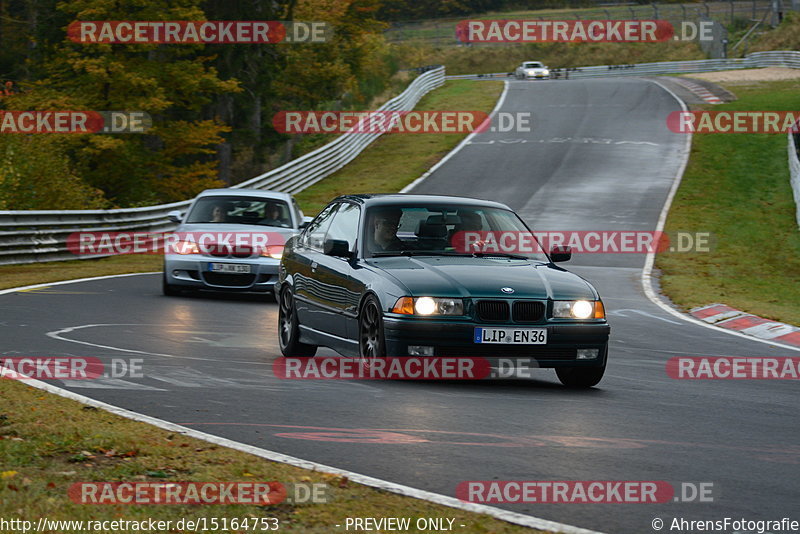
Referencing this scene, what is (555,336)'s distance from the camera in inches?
386

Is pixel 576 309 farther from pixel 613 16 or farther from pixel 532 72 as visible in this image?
pixel 613 16

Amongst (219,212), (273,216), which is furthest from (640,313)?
(219,212)

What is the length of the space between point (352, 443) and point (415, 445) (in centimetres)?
37

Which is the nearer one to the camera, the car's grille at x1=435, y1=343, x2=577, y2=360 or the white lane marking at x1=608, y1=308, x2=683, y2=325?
the car's grille at x1=435, y1=343, x2=577, y2=360

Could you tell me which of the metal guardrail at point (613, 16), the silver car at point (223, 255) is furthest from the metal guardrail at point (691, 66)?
the silver car at point (223, 255)

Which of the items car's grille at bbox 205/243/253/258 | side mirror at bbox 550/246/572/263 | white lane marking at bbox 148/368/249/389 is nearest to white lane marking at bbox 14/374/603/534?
white lane marking at bbox 148/368/249/389

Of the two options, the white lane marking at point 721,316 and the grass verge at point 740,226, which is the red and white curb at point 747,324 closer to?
the white lane marking at point 721,316

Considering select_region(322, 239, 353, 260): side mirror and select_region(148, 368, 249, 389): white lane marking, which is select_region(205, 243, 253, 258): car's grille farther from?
select_region(148, 368, 249, 389): white lane marking

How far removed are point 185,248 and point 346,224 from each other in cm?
732

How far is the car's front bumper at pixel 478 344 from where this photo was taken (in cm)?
964

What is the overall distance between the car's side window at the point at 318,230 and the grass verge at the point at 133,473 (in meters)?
3.98

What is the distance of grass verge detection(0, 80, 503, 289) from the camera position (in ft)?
75.3

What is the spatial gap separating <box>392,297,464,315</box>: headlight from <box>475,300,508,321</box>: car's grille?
0.45ft

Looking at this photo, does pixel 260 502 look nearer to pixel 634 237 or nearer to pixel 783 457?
pixel 783 457
